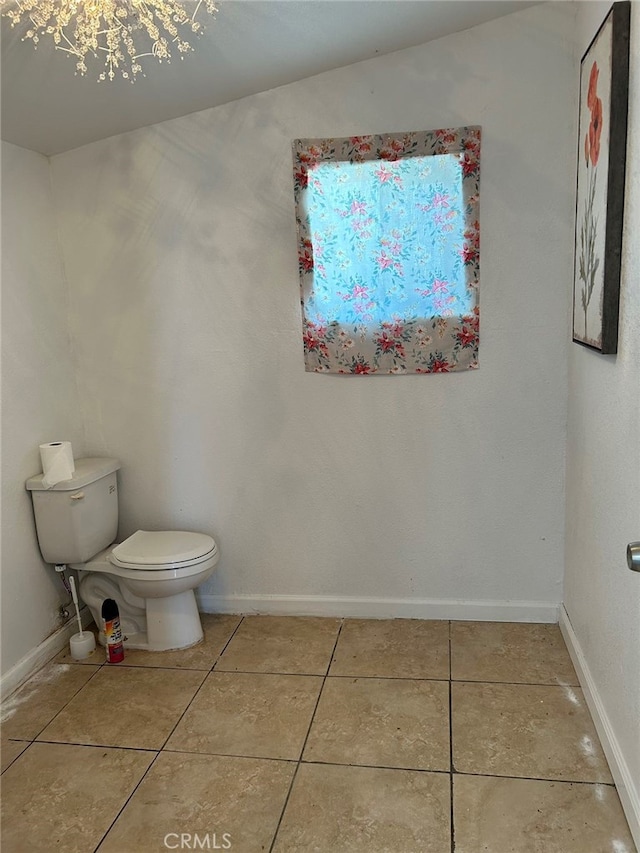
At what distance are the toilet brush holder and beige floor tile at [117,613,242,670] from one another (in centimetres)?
15

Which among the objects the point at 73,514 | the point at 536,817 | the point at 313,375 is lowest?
the point at 536,817

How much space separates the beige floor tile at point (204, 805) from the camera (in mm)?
1757

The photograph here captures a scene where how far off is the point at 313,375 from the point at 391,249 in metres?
0.59

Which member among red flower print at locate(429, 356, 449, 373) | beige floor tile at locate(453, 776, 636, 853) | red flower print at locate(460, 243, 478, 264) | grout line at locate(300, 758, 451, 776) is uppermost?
red flower print at locate(460, 243, 478, 264)

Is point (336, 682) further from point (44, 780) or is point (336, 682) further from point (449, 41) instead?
point (449, 41)

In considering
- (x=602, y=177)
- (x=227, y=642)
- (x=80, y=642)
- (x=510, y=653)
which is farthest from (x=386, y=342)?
(x=80, y=642)

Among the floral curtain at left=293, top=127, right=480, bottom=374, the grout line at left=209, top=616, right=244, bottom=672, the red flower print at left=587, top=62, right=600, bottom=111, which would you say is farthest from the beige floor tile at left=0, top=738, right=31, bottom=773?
the red flower print at left=587, top=62, right=600, bottom=111

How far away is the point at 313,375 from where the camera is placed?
273cm

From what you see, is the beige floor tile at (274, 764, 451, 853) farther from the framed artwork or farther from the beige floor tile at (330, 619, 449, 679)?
the framed artwork

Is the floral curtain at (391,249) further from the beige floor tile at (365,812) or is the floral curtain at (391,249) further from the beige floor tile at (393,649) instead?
the beige floor tile at (365,812)

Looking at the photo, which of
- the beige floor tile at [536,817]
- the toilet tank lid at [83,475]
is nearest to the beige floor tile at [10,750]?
the toilet tank lid at [83,475]

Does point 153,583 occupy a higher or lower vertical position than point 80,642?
higher

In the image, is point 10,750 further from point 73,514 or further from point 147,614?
point 73,514

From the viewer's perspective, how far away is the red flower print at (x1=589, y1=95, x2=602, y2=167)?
191 cm
